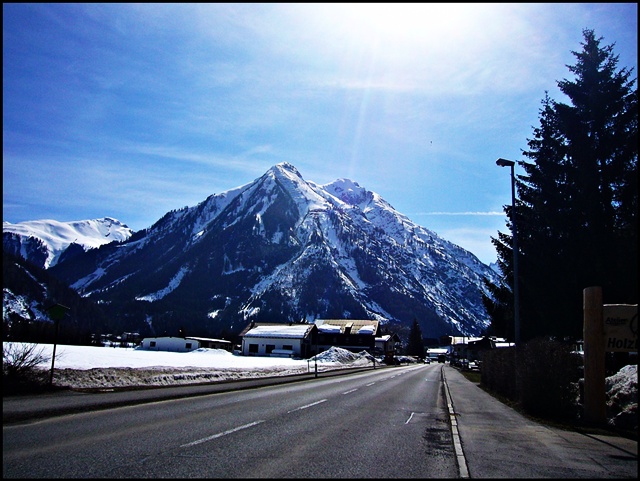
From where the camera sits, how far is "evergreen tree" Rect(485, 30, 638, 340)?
777 inches

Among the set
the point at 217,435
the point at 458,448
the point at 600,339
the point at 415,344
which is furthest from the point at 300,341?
the point at 458,448

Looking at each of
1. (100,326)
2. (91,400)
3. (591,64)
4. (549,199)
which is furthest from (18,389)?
(100,326)

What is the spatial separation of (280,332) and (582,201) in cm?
7664

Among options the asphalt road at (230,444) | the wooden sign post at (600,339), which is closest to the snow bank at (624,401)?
the wooden sign post at (600,339)

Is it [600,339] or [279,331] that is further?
[279,331]

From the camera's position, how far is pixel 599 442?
10375mm

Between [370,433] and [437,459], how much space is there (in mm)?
2740

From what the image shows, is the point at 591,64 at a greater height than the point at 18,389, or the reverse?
the point at 591,64

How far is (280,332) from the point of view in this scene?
92625mm

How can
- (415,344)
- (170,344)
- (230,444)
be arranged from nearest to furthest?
1. (230,444)
2. (170,344)
3. (415,344)

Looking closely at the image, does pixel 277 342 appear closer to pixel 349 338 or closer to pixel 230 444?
pixel 349 338

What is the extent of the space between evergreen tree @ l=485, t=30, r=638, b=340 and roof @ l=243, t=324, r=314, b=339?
67.5m

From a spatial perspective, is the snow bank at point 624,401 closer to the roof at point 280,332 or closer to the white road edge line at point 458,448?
the white road edge line at point 458,448

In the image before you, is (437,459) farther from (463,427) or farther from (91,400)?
(91,400)
